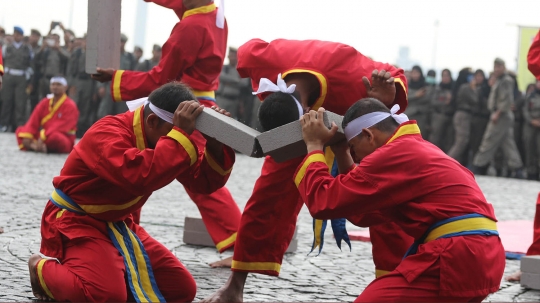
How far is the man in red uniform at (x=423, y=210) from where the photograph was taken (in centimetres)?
340

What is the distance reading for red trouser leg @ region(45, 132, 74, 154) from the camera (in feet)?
45.6

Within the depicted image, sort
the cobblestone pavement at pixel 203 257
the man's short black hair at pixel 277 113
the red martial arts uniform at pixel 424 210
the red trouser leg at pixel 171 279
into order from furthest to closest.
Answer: the cobblestone pavement at pixel 203 257, the red trouser leg at pixel 171 279, the man's short black hair at pixel 277 113, the red martial arts uniform at pixel 424 210

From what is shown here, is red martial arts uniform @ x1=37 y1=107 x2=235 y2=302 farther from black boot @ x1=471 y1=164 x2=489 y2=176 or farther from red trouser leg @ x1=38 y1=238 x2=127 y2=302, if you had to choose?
black boot @ x1=471 y1=164 x2=489 y2=176

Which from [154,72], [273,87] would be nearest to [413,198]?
[273,87]

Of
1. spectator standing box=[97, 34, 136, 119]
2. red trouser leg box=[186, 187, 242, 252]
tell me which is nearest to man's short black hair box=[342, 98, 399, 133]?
red trouser leg box=[186, 187, 242, 252]

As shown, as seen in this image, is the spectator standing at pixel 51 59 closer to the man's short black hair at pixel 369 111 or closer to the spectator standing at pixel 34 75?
the spectator standing at pixel 34 75

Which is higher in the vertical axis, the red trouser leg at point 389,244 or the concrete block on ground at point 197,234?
the red trouser leg at point 389,244

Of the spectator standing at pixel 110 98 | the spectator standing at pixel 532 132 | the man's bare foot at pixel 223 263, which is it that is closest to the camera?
the man's bare foot at pixel 223 263

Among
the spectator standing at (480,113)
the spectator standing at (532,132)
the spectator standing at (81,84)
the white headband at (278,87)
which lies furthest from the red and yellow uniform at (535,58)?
the spectator standing at (81,84)

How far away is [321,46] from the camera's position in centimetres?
456

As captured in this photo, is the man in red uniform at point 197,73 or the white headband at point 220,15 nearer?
the man in red uniform at point 197,73

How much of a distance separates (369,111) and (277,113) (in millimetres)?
541

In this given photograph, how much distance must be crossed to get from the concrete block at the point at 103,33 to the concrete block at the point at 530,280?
277 cm

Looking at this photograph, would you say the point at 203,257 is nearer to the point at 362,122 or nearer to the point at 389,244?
the point at 389,244
